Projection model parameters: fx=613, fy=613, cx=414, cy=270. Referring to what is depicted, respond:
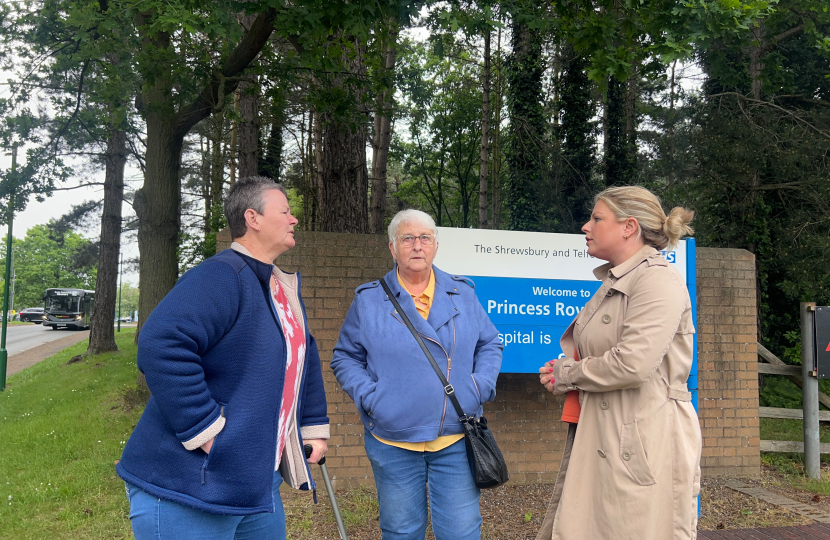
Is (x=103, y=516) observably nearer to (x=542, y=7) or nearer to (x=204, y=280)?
(x=204, y=280)

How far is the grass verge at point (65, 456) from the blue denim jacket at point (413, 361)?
2950 mm

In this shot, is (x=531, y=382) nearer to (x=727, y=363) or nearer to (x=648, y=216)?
(x=727, y=363)

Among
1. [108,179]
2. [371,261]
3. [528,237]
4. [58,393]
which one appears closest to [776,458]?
[528,237]

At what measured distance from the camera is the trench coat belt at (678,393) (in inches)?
92.4

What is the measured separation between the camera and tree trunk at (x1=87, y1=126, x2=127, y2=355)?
1659 cm

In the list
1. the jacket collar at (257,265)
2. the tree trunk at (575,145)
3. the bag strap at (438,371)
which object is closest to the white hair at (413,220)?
the bag strap at (438,371)

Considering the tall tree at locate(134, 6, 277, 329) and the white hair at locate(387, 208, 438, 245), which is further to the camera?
the tall tree at locate(134, 6, 277, 329)

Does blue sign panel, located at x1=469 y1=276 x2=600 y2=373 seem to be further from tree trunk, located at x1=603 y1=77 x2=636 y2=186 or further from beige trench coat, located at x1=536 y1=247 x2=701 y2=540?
tree trunk, located at x1=603 y1=77 x2=636 y2=186

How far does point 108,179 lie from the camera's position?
16.9m

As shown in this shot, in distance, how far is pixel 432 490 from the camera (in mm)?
2768

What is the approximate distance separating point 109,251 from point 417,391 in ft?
54.5

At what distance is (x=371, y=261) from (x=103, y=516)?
297 centimetres

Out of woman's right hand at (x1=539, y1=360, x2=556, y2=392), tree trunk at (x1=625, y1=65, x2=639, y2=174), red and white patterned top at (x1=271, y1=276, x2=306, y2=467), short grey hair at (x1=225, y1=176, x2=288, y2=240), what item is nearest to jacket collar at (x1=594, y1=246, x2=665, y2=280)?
woman's right hand at (x1=539, y1=360, x2=556, y2=392)

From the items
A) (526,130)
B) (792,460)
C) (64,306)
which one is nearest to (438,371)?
(792,460)
